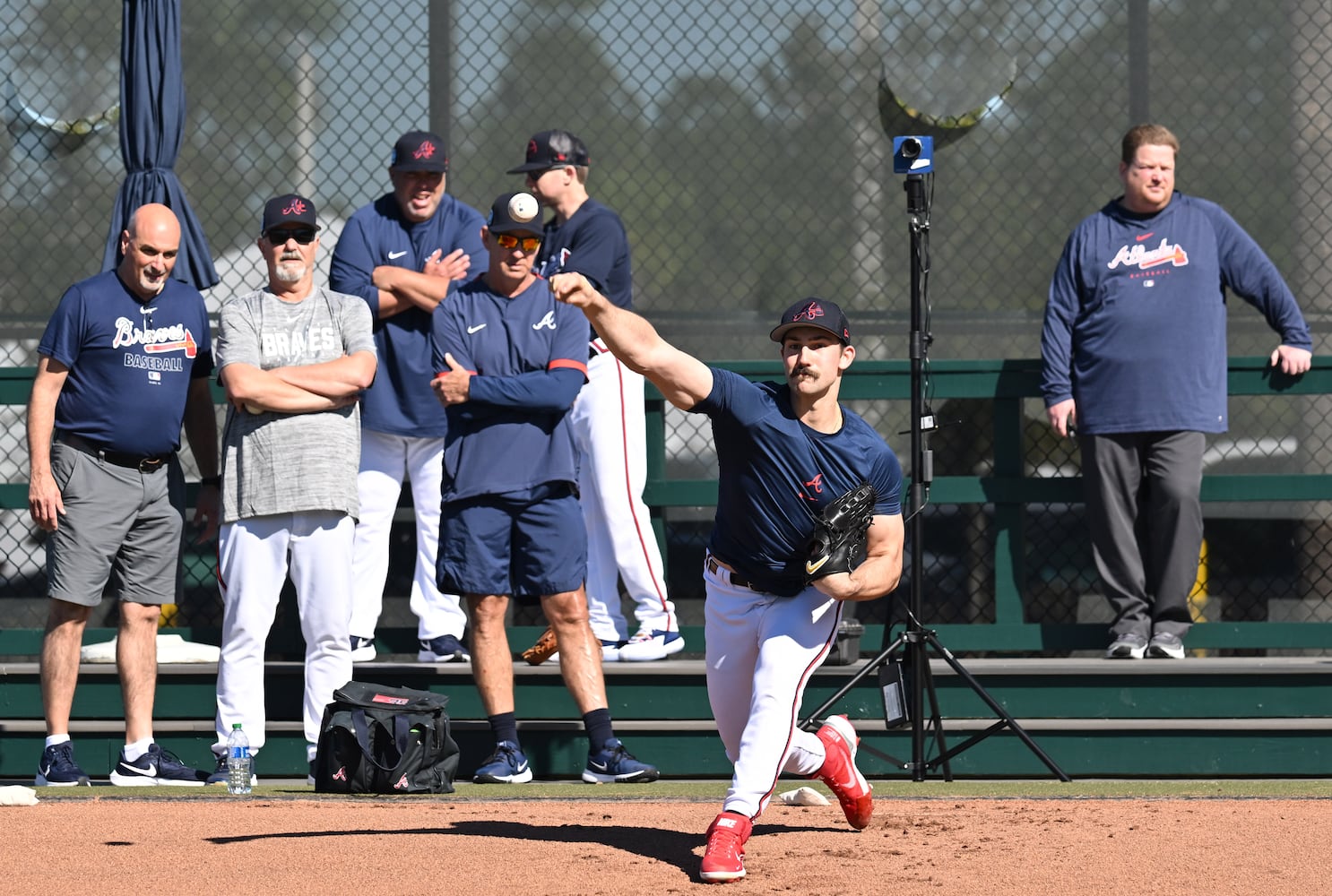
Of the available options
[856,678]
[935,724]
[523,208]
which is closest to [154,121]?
[523,208]

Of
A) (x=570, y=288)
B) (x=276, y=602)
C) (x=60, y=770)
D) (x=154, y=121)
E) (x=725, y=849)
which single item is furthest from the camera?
(x=154, y=121)

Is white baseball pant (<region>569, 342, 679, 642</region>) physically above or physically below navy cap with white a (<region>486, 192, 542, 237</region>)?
below

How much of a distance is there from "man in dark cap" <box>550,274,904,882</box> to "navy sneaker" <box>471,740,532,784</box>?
1.64m

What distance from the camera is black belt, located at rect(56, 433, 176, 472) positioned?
712 cm

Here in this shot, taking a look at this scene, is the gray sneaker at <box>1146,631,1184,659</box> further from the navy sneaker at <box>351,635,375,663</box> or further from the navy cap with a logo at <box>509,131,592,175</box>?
the navy sneaker at <box>351,635,375,663</box>

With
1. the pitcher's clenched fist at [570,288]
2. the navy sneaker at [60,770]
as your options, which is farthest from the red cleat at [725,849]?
the navy sneaker at [60,770]

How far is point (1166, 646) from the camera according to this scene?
24.8 feet

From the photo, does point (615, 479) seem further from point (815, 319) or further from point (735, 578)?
point (815, 319)

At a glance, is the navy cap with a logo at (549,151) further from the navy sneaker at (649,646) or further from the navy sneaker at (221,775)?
the navy sneaker at (221,775)

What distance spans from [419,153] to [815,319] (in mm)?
2799

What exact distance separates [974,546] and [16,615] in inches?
189

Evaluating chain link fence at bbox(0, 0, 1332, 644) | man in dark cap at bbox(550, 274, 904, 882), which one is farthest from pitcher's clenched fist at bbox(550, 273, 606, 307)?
chain link fence at bbox(0, 0, 1332, 644)

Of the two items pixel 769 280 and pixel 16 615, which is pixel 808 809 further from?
pixel 16 615

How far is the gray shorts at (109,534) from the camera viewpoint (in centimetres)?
705
